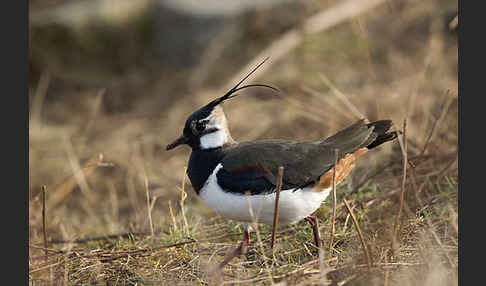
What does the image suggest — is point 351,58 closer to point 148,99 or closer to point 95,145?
point 148,99

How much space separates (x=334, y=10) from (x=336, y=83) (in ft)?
3.03

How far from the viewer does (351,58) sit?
8.17 meters

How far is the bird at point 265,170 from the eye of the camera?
11.3ft

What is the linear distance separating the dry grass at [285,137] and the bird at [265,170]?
1.06 feet

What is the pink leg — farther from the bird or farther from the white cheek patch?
the white cheek patch

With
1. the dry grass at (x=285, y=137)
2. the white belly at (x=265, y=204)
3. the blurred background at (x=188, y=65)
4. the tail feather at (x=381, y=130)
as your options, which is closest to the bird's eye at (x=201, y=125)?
the white belly at (x=265, y=204)

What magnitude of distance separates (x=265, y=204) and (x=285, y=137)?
327 cm

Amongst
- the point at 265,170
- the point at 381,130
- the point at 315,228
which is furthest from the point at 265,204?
the point at 381,130

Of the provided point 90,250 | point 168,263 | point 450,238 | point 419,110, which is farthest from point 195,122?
point 419,110

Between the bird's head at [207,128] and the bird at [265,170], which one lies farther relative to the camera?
the bird's head at [207,128]

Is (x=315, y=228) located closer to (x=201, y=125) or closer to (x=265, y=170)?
(x=265, y=170)

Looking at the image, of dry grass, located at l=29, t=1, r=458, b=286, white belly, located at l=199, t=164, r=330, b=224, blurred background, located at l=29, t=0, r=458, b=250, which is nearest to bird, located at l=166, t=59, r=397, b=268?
white belly, located at l=199, t=164, r=330, b=224

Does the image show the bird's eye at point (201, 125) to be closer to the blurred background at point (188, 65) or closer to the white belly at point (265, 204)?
the white belly at point (265, 204)

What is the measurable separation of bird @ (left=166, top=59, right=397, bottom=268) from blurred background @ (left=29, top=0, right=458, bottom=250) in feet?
9.61
